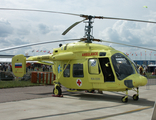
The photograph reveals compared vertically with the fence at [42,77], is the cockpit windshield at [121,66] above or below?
above

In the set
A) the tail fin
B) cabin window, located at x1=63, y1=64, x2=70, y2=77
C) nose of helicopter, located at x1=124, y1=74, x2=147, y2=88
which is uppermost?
the tail fin

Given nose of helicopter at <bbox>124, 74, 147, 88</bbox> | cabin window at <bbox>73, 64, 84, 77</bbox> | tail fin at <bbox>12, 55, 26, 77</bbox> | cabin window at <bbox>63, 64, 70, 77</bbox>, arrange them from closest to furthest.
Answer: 1. nose of helicopter at <bbox>124, 74, 147, 88</bbox>
2. cabin window at <bbox>73, 64, 84, 77</bbox>
3. cabin window at <bbox>63, 64, 70, 77</bbox>
4. tail fin at <bbox>12, 55, 26, 77</bbox>

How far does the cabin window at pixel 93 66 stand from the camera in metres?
9.84

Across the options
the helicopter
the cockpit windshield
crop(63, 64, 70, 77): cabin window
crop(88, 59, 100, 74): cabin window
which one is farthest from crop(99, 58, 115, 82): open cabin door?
crop(63, 64, 70, 77): cabin window

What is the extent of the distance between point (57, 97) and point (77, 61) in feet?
7.60

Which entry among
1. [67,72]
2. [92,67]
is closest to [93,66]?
[92,67]

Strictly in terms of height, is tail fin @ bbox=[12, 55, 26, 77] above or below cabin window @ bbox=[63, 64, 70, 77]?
above

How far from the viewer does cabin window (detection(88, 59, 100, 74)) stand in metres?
9.84

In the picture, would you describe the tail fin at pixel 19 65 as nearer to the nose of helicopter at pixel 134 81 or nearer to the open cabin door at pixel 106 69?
the open cabin door at pixel 106 69

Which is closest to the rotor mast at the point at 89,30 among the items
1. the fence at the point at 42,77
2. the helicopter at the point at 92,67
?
the helicopter at the point at 92,67

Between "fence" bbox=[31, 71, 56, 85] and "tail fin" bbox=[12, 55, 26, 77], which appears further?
"fence" bbox=[31, 71, 56, 85]

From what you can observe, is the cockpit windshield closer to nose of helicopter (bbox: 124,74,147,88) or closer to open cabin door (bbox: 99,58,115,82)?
nose of helicopter (bbox: 124,74,147,88)

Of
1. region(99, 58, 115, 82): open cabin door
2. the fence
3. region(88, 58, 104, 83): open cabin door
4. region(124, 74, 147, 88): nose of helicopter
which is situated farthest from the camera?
the fence

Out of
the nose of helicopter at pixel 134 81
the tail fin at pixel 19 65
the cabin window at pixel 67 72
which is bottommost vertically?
the nose of helicopter at pixel 134 81
